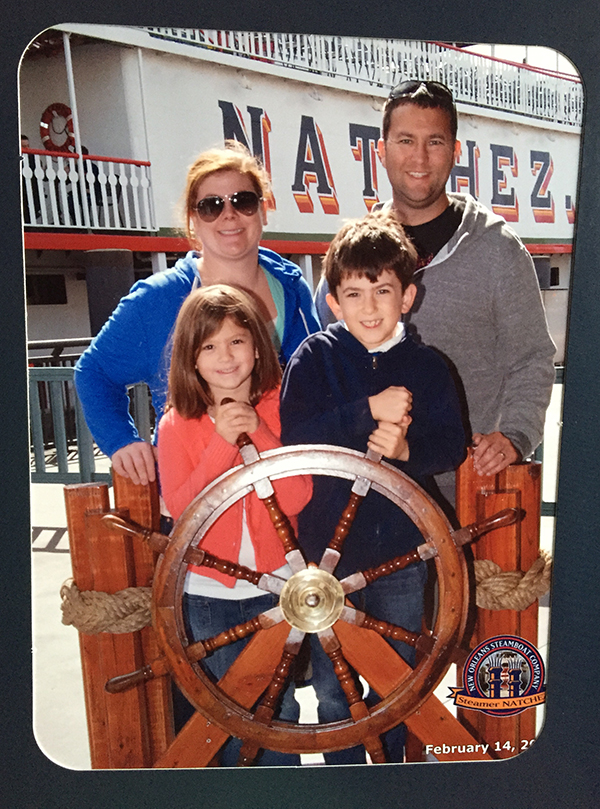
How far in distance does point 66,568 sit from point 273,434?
45 cm

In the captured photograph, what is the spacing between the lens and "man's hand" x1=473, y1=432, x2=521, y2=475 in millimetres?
1137

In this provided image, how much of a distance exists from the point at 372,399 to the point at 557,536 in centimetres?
51

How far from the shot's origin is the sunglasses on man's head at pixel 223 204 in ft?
3.35

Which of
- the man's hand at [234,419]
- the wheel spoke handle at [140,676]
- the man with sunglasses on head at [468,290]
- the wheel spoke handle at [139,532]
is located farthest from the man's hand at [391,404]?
the wheel spoke handle at [140,676]

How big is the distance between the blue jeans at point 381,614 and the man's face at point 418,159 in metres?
0.63

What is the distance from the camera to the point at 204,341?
1045 mm

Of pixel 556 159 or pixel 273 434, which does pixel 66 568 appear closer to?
pixel 273 434

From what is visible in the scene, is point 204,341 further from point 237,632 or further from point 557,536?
point 557,536

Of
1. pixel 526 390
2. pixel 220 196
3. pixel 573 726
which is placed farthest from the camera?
pixel 573 726

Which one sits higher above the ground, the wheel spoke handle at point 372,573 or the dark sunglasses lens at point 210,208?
the dark sunglasses lens at point 210,208

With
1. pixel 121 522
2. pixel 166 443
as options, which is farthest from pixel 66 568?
pixel 166 443

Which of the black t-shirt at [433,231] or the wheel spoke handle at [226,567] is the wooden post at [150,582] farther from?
the black t-shirt at [433,231]

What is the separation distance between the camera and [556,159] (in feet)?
3.58

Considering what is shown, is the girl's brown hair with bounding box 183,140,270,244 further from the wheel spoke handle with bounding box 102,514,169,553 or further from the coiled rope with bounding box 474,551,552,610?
the coiled rope with bounding box 474,551,552,610
